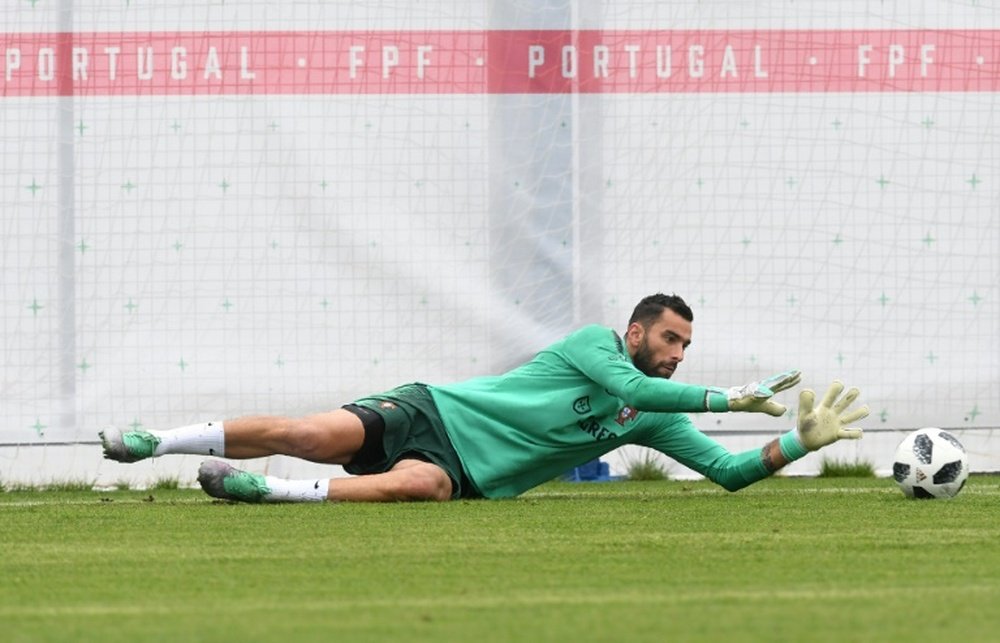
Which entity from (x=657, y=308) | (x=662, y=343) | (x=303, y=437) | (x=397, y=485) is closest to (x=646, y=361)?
(x=662, y=343)

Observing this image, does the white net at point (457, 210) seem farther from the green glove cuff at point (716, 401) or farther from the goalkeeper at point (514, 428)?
the green glove cuff at point (716, 401)

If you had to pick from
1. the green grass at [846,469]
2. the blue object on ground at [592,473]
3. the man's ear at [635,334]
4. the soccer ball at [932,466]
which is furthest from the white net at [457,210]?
the soccer ball at [932,466]

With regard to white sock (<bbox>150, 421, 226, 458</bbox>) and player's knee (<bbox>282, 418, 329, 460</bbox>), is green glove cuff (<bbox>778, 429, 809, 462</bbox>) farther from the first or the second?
white sock (<bbox>150, 421, 226, 458</bbox>)

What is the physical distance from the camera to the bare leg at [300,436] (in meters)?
7.26

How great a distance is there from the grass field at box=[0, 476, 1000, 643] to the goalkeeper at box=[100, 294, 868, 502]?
0.22 metres

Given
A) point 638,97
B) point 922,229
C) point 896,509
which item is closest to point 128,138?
point 638,97

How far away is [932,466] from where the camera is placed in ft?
23.6

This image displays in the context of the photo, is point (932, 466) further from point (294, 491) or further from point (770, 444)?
point (294, 491)

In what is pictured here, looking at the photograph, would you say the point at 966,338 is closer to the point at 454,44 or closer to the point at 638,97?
the point at 638,97

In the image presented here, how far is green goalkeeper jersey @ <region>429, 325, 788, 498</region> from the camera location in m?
7.43

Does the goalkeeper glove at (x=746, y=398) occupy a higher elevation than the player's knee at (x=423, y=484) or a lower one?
higher

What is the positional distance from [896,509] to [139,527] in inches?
102

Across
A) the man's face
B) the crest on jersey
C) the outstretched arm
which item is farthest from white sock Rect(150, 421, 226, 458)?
the outstretched arm

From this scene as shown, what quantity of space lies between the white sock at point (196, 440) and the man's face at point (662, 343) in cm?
166
